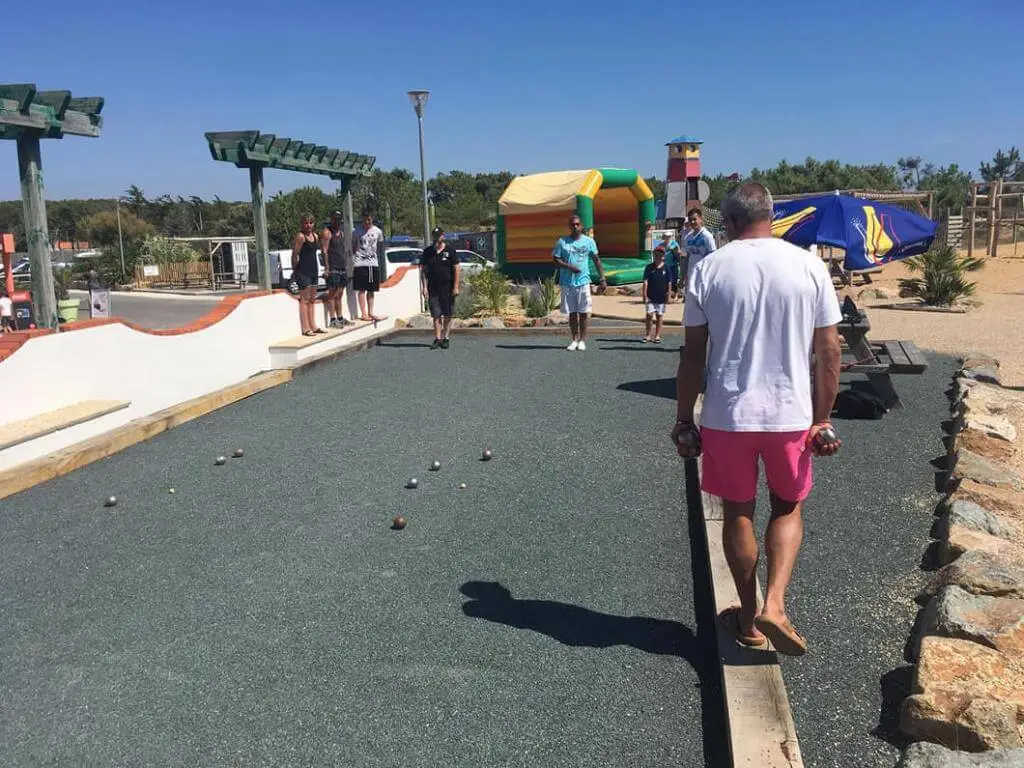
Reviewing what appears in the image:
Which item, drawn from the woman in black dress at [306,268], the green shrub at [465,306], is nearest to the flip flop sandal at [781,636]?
the woman in black dress at [306,268]

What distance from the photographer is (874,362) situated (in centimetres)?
709

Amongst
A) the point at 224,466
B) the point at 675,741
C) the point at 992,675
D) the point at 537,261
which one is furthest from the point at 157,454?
the point at 537,261

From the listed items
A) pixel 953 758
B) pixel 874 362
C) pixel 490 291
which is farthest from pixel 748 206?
pixel 490 291

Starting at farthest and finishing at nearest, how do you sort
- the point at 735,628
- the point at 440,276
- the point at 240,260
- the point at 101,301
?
the point at 240,260 → the point at 101,301 → the point at 440,276 → the point at 735,628

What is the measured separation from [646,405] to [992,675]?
4.83m

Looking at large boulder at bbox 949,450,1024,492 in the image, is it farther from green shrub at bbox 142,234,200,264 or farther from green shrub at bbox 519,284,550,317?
green shrub at bbox 142,234,200,264

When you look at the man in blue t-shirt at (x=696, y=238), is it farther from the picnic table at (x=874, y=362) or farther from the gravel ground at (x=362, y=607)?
the gravel ground at (x=362, y=607)

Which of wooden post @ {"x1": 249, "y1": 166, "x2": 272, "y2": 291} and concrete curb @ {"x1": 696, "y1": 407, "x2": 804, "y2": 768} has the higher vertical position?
wooden post @ {"x1": 249, "y1": 166, "x2": 272, "y2": 291}

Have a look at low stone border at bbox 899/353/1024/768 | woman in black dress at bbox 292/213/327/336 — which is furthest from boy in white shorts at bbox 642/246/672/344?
low stone border at bbox 899/353/1024/768

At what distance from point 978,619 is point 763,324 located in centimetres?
137

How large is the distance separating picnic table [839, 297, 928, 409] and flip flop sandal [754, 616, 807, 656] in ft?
14.5

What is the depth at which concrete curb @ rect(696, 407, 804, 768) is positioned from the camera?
2.56 m

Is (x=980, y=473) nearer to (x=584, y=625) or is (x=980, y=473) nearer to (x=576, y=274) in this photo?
(x=584, y=625)

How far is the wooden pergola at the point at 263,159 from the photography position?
10.8 m
